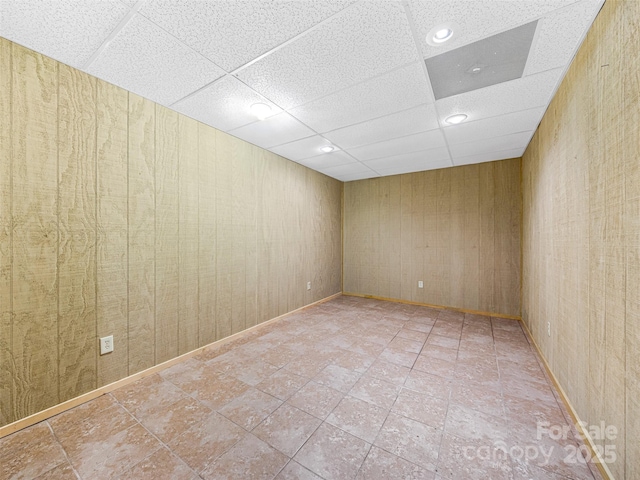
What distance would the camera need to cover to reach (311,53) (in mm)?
1579

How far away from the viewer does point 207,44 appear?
1.51 meters

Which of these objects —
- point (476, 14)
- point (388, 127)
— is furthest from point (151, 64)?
point (388, 127)

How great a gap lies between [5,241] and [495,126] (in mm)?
4173

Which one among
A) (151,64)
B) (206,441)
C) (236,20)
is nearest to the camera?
(236,20)

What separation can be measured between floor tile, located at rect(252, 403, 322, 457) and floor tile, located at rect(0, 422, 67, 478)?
1061mm

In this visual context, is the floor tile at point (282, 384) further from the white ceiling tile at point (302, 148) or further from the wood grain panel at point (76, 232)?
the white ceiling tile at point (302, 148)

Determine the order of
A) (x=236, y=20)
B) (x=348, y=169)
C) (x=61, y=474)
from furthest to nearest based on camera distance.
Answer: (x=348, y=169), (x=236, y=20), (x=61, y=474)

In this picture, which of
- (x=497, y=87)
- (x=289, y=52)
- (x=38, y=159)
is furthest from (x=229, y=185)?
(x=497, y=87)

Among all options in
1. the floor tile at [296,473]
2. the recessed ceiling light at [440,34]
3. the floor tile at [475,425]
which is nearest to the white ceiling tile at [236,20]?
the recessed ceiling light at [440,34]

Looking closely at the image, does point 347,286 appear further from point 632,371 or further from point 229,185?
point 632,371

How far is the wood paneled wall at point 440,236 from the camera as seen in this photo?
A: 3731 millimetres

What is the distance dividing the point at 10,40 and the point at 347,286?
4.96m

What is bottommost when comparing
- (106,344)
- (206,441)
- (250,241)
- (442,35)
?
(206,441)

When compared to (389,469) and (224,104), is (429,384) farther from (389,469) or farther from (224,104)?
(224,104)
